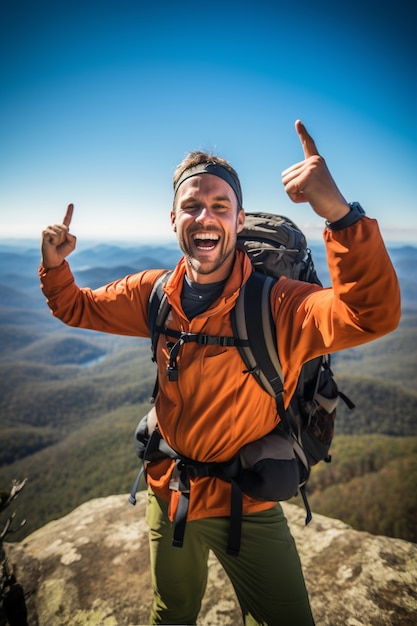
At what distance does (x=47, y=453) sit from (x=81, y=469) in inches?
810

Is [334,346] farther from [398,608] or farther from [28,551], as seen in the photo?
[28,551]

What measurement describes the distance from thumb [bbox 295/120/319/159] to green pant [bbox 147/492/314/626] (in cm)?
257

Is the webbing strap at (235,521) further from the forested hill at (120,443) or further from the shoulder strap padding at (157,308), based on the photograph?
the forested hill at (120,443)

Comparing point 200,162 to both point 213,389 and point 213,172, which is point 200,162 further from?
point 213,389

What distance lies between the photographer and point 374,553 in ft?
12.6

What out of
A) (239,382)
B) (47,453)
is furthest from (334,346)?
(47,453)

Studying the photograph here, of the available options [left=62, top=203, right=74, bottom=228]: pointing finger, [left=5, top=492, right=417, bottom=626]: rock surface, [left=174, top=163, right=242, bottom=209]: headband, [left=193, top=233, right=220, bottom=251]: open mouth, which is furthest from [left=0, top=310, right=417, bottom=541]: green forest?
[left=174, top=163, right=242, bottom=209]: headband

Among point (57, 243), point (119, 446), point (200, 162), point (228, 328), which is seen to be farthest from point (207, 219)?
point (119, 446)

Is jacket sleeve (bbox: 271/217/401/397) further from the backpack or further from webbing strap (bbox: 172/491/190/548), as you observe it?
webbing strap (bbox: 172/491/190/548)

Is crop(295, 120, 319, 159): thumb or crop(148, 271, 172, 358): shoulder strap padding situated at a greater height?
crop(295, 120, 319, 159): thumb

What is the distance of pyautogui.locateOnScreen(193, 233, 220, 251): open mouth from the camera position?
8.38 ft

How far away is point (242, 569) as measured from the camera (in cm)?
244

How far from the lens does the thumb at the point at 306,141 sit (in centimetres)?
174

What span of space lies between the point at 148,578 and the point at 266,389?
3.28m
